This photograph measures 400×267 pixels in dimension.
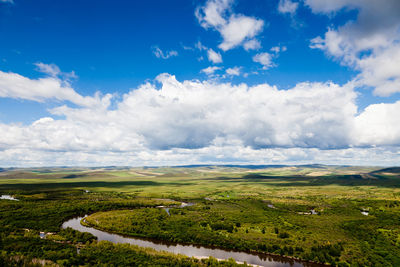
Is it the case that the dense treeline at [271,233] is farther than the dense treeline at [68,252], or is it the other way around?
the dense treeline at [271,233]

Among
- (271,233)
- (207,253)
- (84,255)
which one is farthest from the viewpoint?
(271,233)

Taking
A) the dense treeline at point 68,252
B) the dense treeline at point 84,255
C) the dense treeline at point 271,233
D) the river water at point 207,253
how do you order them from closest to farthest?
the dense treeline at point 84,255
the dense treeline at point 68,252
the river water at point 207,253
the dense treeline at point 271,233

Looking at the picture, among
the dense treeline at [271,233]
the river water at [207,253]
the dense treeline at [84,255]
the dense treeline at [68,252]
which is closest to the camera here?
the dense treeline at [84,255]

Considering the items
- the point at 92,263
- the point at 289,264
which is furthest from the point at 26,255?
the point at 289,264

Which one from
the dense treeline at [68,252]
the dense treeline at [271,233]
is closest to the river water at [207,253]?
the dense treeline at [271,233]

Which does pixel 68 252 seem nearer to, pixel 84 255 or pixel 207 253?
pixel 84 255

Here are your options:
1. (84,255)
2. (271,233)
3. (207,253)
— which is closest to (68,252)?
(84,255)

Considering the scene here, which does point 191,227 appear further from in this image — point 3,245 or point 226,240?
point 3,245

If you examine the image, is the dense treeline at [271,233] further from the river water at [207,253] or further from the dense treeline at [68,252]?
the dense treeline at [68,252]

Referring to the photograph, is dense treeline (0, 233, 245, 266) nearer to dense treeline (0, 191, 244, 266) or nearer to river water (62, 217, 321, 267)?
dense treeline (0, 191, 244, 266)

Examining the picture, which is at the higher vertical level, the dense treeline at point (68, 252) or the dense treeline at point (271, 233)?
the dense treeline at point (68, 252)

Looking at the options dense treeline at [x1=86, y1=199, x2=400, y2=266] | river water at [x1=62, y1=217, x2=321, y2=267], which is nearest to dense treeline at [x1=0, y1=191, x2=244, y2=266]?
river water at [x1=62, y1=217, x2=321, y2=267]
